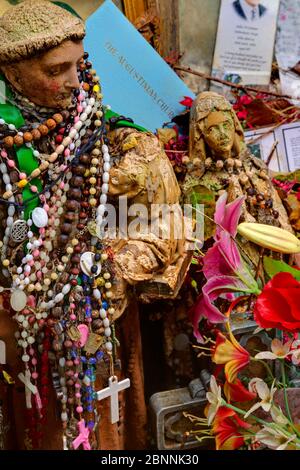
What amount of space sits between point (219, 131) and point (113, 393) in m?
0.62

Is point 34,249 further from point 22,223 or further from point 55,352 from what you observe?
point 55,352

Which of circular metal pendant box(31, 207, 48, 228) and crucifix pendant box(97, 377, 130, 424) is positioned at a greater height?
circular metal pendant box(31, 207, 48, 228)

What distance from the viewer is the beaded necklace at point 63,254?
3.55 ft

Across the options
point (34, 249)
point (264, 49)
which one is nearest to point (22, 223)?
point (34, 249)

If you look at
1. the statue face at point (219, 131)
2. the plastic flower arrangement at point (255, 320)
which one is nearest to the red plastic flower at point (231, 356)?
the plastic flower arrangement at point (255, 320)

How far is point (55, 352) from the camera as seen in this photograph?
3.78 feet

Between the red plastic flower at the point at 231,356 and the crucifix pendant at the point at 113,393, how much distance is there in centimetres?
24

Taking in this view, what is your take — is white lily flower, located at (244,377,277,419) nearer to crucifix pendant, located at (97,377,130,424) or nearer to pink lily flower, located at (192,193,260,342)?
pink lily flower, located at (192,193,260,342)

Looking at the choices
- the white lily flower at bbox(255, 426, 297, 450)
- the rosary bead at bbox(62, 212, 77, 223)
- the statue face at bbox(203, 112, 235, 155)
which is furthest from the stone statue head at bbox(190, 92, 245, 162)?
the white lily flower at bbox(255, 426, 297, 450)

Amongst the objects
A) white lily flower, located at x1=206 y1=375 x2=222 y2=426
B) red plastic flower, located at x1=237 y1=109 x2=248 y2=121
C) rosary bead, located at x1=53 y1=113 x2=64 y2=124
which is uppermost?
red plastic flower, located at x1=237 y1=109 x2=248 y2=121

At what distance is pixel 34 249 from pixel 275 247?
1.35 feet

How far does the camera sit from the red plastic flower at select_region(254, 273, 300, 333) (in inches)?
37.7

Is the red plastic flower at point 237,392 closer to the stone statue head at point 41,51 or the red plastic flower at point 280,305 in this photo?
the red plastic flower at point 280,305

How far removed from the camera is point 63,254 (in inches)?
44.7
